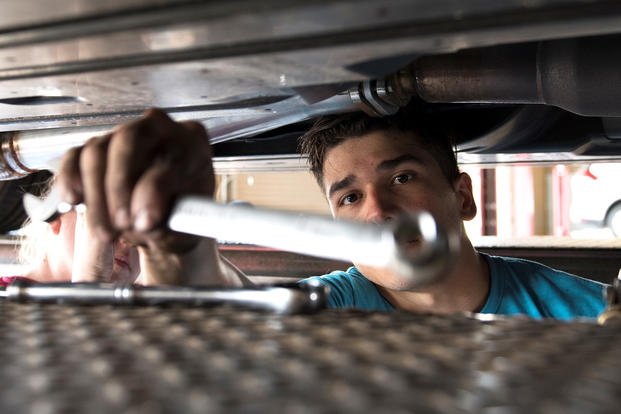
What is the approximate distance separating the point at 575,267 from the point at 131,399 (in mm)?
1384

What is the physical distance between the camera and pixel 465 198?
1188 mm

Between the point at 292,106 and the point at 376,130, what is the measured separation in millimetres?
500

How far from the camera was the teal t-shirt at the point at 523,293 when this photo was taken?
0.98 m

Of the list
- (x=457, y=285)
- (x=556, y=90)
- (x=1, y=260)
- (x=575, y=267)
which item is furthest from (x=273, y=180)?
(x=556, y=90)

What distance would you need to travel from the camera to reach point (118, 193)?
1.38ft

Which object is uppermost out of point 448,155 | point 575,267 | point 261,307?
point 448,155

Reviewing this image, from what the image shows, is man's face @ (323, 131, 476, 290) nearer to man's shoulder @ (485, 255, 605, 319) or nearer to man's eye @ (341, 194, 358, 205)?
man's eye @ (341, 194, 358, 205)

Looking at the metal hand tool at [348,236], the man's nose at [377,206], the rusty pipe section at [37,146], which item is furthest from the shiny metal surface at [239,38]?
the man's nose at [377,206]

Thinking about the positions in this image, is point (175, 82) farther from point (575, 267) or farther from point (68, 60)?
point (575, 267)

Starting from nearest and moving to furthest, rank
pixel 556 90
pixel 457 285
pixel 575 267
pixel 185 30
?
pixel 185 30 → pixel 556 90 → pixel 457 285 → pixel 575 267

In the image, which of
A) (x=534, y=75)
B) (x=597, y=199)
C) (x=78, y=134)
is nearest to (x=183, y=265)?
(x=78, y=134)

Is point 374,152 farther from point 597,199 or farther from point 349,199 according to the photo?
point 597,199

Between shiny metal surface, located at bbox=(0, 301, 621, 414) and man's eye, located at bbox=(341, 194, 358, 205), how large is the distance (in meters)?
0.64

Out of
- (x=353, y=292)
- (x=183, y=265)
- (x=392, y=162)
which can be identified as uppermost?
(x=392, y=162)
